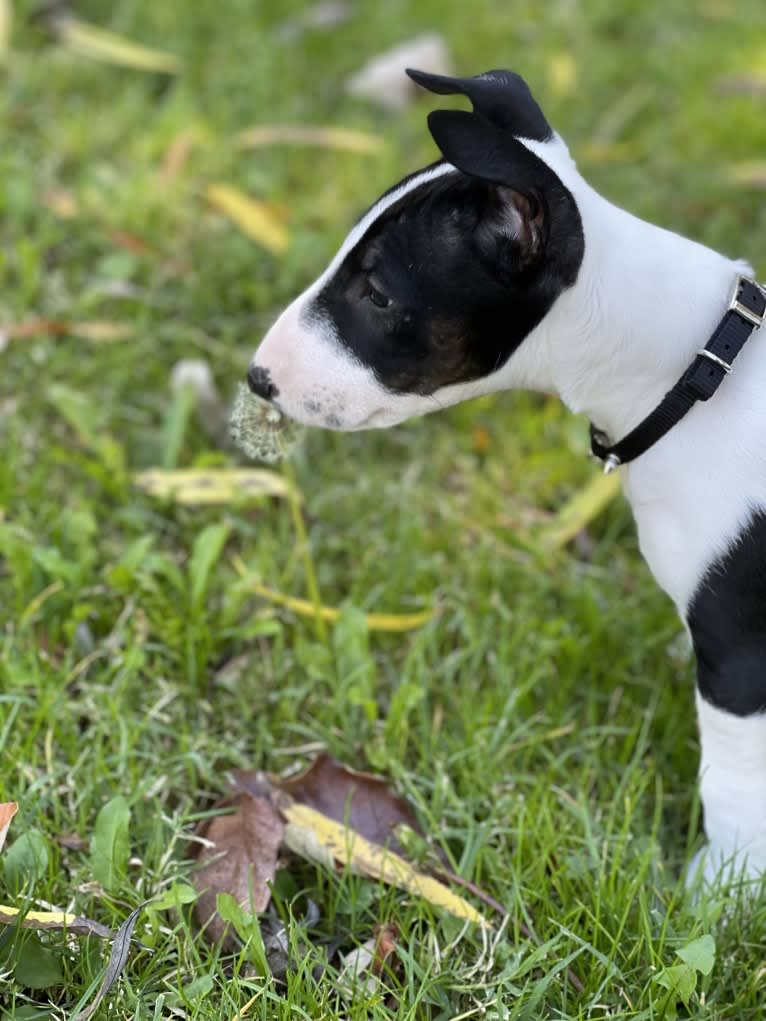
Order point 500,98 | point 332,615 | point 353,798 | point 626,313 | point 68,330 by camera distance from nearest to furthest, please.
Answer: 1. point 500,98
2. point 626,313
3. point 353,798
4. point 332,615
5. point 68,330

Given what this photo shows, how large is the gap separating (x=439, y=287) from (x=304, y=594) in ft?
3.36

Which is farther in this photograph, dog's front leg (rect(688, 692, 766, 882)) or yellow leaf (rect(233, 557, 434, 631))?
yellow leaf (rect(233, 557, 434, 631))

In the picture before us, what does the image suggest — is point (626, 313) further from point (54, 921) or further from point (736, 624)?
point (54, 921)

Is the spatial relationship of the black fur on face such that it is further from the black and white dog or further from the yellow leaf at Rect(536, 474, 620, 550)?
the yellow leaf at Rect(536, 474, 620, 550)

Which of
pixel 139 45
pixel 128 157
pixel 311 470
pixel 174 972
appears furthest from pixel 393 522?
pixel 139 45

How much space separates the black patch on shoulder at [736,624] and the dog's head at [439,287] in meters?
0.48

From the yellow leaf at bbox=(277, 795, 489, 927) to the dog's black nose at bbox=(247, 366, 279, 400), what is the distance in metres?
0.72

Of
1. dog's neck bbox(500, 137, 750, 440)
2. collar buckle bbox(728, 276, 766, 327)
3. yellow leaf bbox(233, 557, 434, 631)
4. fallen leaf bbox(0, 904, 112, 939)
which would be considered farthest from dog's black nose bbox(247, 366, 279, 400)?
fallen leaf bbox(0, 904, 112, 939)

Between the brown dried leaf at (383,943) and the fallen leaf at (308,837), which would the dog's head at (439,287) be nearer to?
the fallen leaf at (308,837)

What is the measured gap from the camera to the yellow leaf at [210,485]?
280cm

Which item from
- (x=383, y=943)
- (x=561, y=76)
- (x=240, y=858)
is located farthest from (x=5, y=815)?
(x=561, y=76)

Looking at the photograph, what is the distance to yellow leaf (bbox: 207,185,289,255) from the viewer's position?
3566 millimetres

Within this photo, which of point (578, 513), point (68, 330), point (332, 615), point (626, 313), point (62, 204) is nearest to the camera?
point (626, 313)

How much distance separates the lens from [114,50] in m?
4.09
